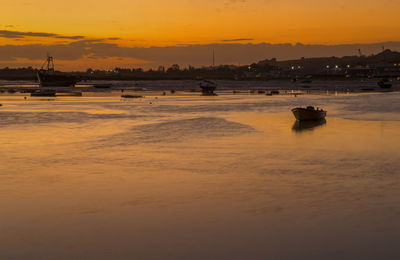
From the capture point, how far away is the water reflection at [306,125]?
34875 mm

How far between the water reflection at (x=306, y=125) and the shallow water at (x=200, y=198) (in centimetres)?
511

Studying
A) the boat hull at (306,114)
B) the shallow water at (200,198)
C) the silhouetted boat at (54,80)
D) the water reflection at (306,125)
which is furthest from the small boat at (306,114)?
the silhouetted boat at (54,80)

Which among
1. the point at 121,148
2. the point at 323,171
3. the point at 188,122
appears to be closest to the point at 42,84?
the point at 188,122

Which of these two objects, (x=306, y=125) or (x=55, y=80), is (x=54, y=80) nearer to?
(x=55, y=80)

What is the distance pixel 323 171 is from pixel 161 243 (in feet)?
33.4

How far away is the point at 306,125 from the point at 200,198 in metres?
24.4

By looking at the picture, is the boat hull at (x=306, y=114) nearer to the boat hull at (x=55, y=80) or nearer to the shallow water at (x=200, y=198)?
the shallow water at (x=200, y=198)

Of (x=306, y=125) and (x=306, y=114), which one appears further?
(x=306, y=114)

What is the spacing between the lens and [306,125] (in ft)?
123

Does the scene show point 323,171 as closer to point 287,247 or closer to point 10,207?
point 287,247

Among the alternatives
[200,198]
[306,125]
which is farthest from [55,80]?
[200,198]

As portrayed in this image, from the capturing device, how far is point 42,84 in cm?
15900

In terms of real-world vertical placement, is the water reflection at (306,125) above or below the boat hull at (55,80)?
below

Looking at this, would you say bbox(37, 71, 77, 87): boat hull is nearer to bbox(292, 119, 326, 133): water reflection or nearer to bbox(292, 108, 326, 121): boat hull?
bbox(292, 108, 326, 121): boat hull
